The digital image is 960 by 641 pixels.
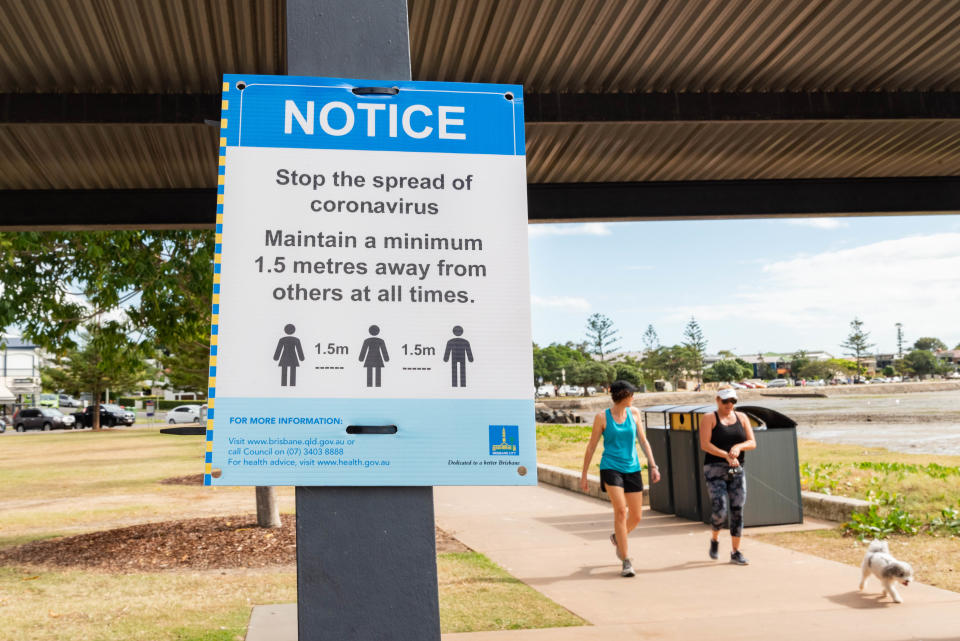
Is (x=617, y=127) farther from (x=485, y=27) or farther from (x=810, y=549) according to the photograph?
(x=810, y=549)

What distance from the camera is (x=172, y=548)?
8.77m

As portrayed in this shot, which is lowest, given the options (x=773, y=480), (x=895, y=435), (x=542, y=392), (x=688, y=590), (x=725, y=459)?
(x=895, y=435)

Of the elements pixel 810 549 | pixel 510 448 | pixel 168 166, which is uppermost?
pixel 168 166

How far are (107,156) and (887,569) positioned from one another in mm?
6803

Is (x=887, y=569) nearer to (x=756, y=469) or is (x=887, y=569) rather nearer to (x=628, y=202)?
(x=756, y=469)

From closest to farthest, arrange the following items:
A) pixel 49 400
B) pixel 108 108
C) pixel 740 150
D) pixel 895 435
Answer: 1. pixel 108 108
2. pixel 740 150
3. pixel 895 435
4. pixel 49 400

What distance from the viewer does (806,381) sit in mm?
151250

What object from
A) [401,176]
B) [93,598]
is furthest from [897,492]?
[401,176]

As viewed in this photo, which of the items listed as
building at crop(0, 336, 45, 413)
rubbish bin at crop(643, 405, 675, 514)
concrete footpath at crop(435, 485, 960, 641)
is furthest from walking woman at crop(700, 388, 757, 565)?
building at crop(0, 336, 45, 413)

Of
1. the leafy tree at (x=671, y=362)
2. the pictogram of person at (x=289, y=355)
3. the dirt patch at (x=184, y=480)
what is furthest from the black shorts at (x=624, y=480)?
the leafy tree at (x=671, y=362)

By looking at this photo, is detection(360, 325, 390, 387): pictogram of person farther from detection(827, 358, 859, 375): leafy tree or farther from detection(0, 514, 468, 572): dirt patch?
detection(827, 358, 859, 375): leafy tree

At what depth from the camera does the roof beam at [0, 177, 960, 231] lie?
7.05 m

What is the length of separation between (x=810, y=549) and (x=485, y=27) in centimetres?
627

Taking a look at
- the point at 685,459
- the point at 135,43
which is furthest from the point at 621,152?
the point at 685,459
